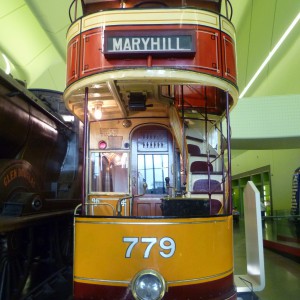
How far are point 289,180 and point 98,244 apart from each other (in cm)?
1118

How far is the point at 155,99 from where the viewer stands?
14.9ft

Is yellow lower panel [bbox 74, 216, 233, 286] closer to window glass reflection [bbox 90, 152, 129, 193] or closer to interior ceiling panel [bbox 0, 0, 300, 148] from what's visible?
window glass reflection [bbox 90, 152, 129, 193]

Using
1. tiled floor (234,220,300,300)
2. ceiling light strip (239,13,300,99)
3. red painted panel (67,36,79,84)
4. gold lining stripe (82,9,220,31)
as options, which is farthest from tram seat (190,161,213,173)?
ceiling light strip (239,13,300,99)

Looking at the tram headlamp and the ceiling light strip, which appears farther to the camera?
the ceiling light strip

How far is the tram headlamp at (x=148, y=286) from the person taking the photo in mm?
2590

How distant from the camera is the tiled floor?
536 cm

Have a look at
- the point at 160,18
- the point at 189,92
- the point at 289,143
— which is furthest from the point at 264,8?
the point at 160,18

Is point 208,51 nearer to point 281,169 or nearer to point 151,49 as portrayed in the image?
point 151,49

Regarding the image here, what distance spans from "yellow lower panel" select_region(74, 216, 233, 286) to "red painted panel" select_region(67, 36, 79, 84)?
1513 millimetres

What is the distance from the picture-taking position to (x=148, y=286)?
2631mm

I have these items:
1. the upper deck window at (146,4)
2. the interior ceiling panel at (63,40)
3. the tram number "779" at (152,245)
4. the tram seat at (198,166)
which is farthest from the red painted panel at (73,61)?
the interior ceiling panel at (63,40)

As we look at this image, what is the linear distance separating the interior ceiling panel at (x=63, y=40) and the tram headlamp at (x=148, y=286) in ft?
23.2

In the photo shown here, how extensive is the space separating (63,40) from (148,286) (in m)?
10.1

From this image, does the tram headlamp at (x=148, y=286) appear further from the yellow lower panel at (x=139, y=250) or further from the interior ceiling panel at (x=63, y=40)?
the interior ceiling panel at (x=63, y=40)
